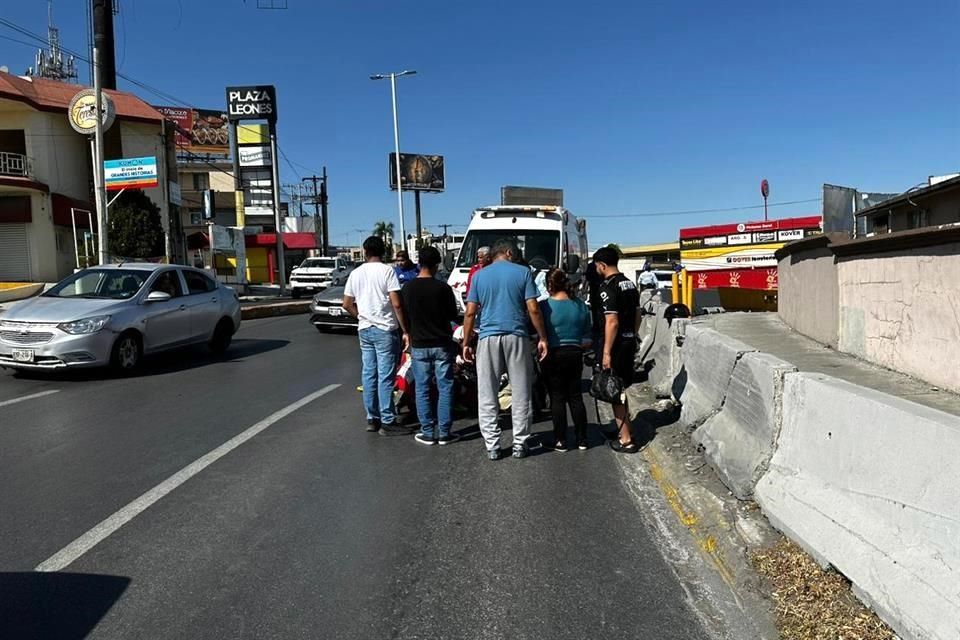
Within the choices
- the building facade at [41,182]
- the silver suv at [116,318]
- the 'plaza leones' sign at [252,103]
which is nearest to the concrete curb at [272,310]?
the building facade at [41,182]

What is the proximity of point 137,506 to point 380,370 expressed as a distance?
8.42ft

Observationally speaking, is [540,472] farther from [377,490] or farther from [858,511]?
[858,511]

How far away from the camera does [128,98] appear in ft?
120

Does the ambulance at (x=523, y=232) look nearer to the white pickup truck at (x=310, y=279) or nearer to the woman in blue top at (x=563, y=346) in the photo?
the woman in blue top at (x=563, y=346)

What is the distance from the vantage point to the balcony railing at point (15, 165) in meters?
29.2

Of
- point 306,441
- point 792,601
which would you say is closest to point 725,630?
point 792,601

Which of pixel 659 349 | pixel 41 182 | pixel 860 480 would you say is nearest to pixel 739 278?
pixel 659 349

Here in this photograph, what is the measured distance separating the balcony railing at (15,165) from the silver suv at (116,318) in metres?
21.8

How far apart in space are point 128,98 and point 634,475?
126 feet

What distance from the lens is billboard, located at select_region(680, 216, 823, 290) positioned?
28.2 m

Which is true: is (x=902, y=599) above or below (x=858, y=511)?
below

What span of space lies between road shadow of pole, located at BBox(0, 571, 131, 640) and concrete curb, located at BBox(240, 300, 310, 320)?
60.4 feet

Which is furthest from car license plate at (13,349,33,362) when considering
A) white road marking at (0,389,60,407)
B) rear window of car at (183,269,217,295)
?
rear window of car at (183,269,217,295)

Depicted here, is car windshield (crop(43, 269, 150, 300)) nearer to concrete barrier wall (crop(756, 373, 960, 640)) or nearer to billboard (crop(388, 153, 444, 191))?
concrete barrier wall (crop(756, 373, 960, 640))
